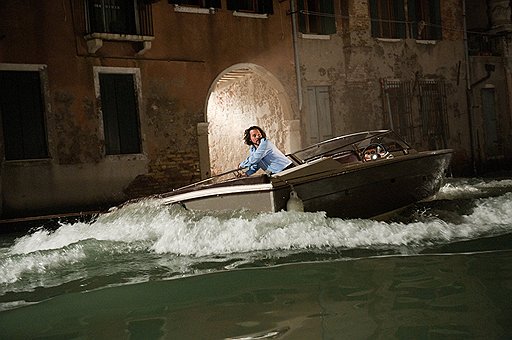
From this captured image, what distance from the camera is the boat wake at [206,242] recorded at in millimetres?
4961

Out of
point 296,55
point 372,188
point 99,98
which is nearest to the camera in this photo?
point 372,188

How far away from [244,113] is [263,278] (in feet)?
36.4

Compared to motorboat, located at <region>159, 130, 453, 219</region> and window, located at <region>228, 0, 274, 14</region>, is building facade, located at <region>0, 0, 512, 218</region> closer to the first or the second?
window, located at <region>228, 0, 274, 14</region>

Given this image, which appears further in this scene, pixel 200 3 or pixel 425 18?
pixel 425 18

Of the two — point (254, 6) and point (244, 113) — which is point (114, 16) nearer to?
point (254, 6)

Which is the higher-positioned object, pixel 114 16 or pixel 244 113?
pixel 114 16

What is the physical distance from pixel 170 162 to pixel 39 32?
3.73m

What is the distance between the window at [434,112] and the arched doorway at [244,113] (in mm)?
4690

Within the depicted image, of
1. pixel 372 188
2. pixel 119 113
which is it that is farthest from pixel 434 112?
pixel 372 188

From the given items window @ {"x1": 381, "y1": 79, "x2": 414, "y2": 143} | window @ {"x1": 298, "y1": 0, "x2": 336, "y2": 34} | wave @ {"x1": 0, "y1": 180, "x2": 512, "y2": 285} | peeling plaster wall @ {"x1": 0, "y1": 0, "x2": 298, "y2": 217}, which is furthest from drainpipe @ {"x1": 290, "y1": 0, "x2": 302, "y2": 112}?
wave @ {"x1": 0, "y1": 180, "x2": 512, "y2": 285}

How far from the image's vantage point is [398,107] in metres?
16.0

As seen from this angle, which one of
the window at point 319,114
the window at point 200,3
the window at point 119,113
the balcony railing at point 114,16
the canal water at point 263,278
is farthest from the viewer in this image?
the window at point 319,114

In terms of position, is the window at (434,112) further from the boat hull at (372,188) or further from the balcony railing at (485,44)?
the boat hull at (372,188)

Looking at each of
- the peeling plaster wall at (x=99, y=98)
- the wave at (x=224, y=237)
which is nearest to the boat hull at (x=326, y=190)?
the wave at (x=224, y=237)
